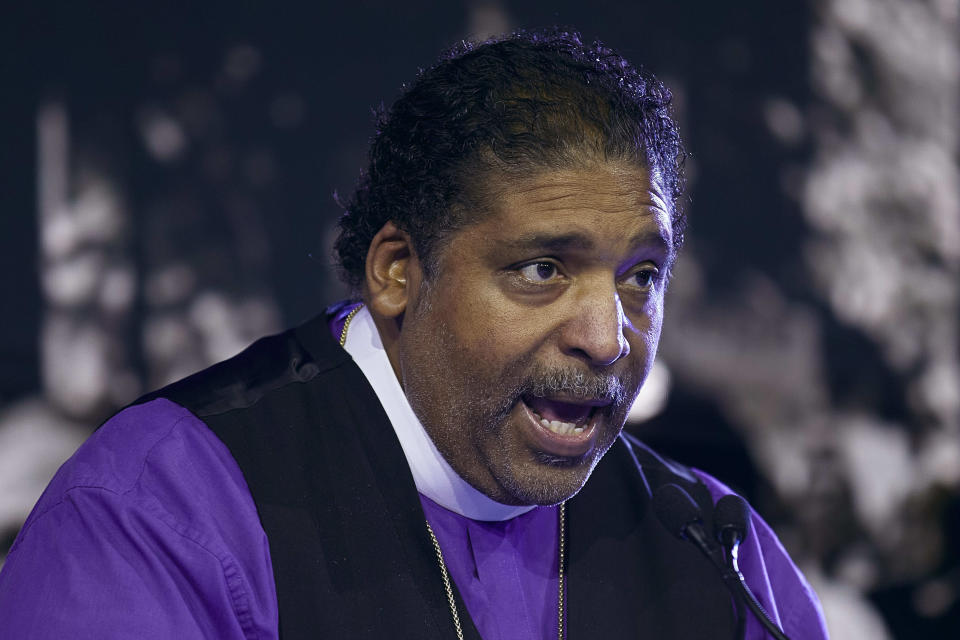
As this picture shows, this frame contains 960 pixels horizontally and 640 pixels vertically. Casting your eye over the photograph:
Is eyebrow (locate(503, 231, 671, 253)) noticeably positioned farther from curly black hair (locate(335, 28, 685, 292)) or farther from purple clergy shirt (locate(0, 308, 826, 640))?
purple clergy shirt (locate(0, 308, 826, 640))

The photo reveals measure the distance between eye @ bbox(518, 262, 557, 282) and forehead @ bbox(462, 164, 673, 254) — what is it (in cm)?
3

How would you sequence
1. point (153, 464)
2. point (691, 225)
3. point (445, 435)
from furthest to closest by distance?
point (691, 225) → point (445, 435) → point (153, 464)

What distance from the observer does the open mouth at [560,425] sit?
1.63 meters

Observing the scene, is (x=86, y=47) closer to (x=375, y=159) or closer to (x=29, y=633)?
(x=375, y=159)

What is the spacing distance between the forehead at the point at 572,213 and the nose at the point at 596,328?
0.08 metres

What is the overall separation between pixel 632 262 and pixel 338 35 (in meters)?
2.11

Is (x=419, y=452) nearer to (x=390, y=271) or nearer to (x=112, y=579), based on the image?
(x=390, y=271)

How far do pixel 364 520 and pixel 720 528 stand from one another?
0.55 meters

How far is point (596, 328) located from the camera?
1.56m

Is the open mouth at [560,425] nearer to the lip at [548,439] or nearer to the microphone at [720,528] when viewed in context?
the lip at [548,439]

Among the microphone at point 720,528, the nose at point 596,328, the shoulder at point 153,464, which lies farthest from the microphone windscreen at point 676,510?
the shoulder at point 153,464

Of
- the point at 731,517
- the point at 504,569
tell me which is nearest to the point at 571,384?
the point at 731,517

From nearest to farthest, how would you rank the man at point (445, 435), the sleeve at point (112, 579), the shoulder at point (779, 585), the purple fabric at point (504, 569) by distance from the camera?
the sleeve at point (112, 579)
the man at point (445, 435)
the purple fabric at point (504, 569)
the shoulder at point (779, 585)

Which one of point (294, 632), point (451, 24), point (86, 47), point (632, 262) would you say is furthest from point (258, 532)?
point (451, 24)
